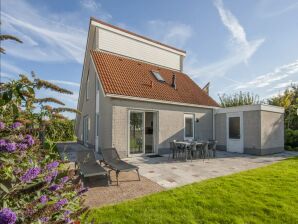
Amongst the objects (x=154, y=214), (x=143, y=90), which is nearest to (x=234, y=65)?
(x=143, y=90)

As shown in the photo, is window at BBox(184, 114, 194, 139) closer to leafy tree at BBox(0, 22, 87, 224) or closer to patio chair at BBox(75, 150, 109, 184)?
patio chair at BBox(75, 150, 109, 184)

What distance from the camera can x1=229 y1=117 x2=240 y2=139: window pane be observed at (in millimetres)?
12805

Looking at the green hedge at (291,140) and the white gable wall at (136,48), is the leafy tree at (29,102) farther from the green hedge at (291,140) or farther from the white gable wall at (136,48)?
the green hedge at (291,140)

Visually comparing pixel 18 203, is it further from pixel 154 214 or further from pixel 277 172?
pixel 277 172

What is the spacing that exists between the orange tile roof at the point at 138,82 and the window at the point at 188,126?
1045 mm

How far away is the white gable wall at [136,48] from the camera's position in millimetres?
14035

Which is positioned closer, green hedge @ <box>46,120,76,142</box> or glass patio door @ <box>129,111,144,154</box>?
green hedge @ <box>46,120,76,142</box>

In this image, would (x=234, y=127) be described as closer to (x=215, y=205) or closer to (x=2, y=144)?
(x=215, y=205)

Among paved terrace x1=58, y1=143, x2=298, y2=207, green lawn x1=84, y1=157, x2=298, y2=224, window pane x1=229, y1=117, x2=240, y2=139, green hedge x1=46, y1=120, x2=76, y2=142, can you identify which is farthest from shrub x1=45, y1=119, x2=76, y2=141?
window pane x1=229, y1=117, x2=240, y2=139

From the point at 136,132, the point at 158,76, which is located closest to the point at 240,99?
the point at 158,76

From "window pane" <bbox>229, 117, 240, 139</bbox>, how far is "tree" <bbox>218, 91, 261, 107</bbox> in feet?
35.7

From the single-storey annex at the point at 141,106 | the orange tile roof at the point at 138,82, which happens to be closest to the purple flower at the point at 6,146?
the single-storey annex at the point at 141,106

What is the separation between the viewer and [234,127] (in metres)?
13.1

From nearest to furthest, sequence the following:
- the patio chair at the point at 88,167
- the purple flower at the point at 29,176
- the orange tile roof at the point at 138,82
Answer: the purple flower at the point at 29,176
the patio chair at the point at 88,167
the orange tile roof at the point at 138,82
